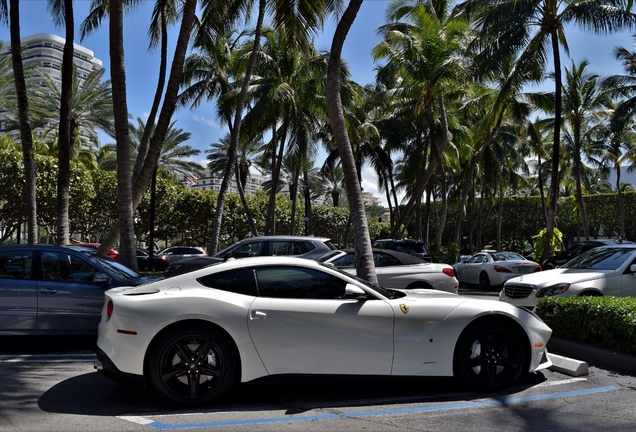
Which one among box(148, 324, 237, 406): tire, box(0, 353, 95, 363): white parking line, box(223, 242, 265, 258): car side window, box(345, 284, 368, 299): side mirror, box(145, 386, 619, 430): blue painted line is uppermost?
box(223, 242, 265, 258): car side window

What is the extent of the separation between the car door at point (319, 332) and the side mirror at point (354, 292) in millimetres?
49

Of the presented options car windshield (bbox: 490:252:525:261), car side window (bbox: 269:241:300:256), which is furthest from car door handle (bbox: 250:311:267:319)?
car windshield (bbox: 490:252:525:261)

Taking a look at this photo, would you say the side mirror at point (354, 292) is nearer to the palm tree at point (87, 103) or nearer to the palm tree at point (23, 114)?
the palm tree at point (23, 114)

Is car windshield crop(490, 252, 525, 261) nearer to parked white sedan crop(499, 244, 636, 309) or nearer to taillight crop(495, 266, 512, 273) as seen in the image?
taillight crop(495, 266, 512, 273)

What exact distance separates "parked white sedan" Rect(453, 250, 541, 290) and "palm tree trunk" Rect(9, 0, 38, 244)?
13603 mm

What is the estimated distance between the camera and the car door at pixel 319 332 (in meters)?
5.48

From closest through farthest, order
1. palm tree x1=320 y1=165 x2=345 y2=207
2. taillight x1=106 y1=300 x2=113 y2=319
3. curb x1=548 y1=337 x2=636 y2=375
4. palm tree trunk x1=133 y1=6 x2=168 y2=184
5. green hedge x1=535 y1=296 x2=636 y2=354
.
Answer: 1. taillight x1=106 y1=300 x2=113 y2=319
2. curb x1=548 y1=337 x2=636 y2=375
3. green hedge x1=535 y1=296 x2=636 y2=354
4. palm tree trunk x1=133 y1=6 x2=168 y2=184
5. palm tree x1=320 y1=165 x2=345 y2=207

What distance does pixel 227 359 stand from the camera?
543cm

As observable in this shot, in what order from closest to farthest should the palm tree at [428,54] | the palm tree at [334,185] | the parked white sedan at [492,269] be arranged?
the parked white sedan at [492,269]
the palm tree at [428,54]
the palm tree at [334,185]

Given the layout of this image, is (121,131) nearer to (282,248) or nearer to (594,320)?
(282,248)

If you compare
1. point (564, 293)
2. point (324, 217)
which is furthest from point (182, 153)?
point (564, 293)

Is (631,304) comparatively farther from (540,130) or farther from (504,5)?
(540,130)

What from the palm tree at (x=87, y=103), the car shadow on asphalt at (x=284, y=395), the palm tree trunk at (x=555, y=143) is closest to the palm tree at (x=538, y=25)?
the palm tree trunk at (x=555, y=143)

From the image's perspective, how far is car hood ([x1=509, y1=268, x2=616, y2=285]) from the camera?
1001 centimetres
